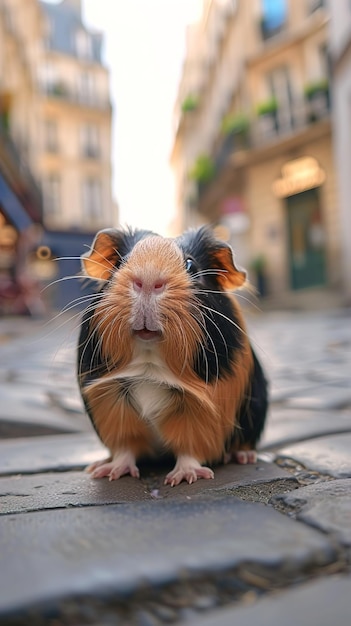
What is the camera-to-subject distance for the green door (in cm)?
1997

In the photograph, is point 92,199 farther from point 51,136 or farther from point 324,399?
point 324,399

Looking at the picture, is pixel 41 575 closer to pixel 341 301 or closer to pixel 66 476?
pixel 66 476

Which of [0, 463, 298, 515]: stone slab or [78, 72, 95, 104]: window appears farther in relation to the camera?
[78, 72, 95, 104]: window

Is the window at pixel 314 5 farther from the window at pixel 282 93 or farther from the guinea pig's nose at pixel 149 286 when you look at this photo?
the guinea pig's nose at pixel 149 286

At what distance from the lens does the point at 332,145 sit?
64.0ft

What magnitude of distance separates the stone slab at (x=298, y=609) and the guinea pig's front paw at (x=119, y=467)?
97 centimetres

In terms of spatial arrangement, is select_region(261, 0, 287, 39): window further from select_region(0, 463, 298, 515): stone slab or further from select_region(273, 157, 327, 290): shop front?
select_region(0, 463, 298, 515): stone slab

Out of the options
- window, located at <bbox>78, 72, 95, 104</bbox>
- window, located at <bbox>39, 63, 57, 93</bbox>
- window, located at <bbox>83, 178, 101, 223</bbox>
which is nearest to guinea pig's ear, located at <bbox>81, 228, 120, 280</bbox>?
window, located at <bbox>83, 178, 101, 223</bbox>

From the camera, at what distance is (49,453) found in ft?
7.47

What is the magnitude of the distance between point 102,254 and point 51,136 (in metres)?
40.1

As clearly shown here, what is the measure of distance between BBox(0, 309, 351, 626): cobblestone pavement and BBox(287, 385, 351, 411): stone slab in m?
0.79

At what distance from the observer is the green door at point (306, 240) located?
786 inches

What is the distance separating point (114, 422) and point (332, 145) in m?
19.3

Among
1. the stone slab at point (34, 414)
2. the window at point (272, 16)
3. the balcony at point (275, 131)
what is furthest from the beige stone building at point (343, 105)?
the stone slab at point (34, 414)
